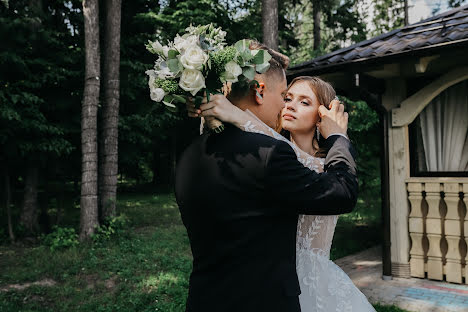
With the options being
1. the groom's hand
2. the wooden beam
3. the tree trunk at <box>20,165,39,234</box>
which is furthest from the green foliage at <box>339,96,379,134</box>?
the groom's hand

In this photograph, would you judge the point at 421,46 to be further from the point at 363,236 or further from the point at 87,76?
the point at 87,76

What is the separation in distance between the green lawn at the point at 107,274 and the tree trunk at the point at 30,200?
0.88m

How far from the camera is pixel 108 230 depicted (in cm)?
900

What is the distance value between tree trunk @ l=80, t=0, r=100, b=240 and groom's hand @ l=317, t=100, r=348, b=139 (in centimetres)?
727

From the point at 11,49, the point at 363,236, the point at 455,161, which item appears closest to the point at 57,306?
the point at 11,49

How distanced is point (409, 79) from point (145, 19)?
27.4ft

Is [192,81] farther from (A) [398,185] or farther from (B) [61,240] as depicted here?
(B) [61,240]

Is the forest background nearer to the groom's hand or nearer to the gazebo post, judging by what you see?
the gazebo post

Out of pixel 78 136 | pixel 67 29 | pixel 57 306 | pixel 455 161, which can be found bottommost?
pixel 57 306

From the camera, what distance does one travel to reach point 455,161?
6.16 metres

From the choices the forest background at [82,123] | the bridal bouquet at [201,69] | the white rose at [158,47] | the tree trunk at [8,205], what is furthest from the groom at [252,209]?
the tree trunk at [8,205]

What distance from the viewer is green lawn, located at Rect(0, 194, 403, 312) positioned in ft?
17.6

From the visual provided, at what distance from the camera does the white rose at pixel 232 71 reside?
1504mm

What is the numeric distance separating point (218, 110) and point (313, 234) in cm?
79
